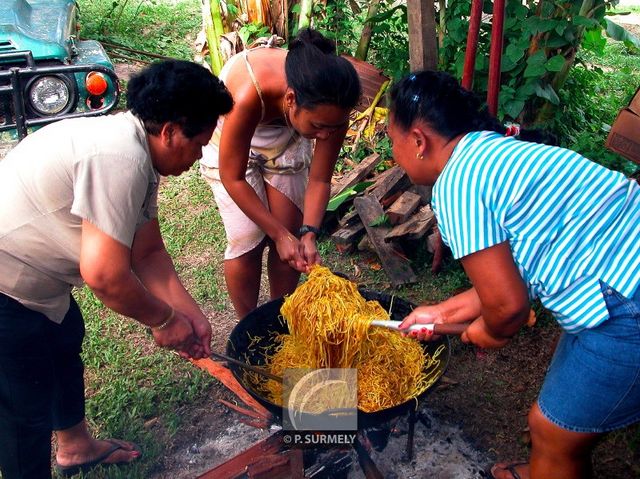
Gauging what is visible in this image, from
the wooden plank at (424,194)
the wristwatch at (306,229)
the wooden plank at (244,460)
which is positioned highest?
the wristwatch at (306,229)

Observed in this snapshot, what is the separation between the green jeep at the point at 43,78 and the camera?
15.0ft

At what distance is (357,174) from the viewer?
5.42 m

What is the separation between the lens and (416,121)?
2250 mm

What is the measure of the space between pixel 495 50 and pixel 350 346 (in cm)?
220

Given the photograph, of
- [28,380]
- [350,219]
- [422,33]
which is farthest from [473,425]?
[422,33]

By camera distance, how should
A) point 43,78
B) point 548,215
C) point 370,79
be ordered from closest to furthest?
point 548,215 → point 43,78 → point 370,79

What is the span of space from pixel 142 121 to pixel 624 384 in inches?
80.7

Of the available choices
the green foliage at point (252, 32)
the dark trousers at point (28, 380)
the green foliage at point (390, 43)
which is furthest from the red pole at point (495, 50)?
the green foliage at point (252, 32)

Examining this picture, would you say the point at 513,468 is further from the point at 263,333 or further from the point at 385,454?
the point at 263,333

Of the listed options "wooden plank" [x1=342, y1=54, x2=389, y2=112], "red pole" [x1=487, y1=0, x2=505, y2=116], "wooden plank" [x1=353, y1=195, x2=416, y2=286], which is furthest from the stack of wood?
"wooden plank" [x1=342, y1=54, x2=389, y2=112]

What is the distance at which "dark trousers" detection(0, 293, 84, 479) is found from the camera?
2.47m

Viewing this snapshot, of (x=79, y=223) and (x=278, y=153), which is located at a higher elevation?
(x=79, y=223)

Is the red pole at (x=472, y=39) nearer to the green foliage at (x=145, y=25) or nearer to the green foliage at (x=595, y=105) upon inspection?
the green foliage at (x=595, y=105)

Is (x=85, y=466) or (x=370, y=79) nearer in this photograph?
(x=85, y=466)
